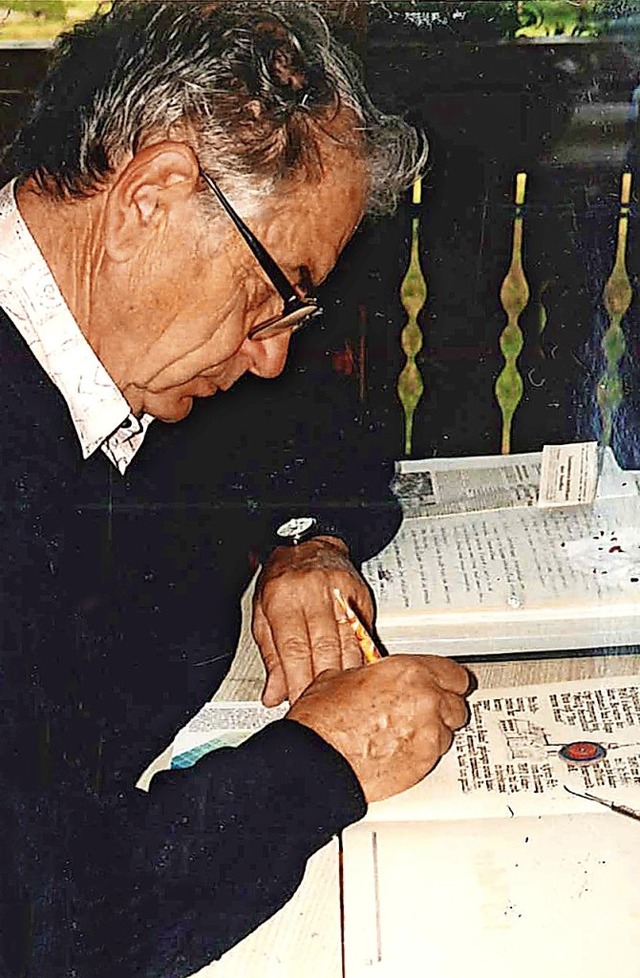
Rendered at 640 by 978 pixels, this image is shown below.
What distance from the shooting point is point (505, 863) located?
0.71 meters

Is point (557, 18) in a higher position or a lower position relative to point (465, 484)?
higher

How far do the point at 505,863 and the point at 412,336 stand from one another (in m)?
0.72

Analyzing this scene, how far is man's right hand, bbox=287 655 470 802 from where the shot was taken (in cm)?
76

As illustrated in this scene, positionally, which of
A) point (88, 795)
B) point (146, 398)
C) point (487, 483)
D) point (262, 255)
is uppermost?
point (262, 255)

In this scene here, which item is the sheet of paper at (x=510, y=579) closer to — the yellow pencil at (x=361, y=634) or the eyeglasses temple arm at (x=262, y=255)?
the yellow pencil at (x=361, y=634)

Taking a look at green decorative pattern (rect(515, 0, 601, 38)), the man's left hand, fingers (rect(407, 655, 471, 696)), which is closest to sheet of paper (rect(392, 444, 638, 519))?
the man's left hand

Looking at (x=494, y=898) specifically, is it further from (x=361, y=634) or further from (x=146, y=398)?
(x=146, y=398)

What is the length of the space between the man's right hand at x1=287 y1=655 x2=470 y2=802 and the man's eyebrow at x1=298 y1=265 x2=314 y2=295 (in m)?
0.25

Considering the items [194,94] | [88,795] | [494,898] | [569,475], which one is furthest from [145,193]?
[569,475]

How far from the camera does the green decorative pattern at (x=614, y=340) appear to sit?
1121mm

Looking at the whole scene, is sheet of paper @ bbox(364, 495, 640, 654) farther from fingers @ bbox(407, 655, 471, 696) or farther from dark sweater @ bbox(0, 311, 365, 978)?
dark sweater @ bbox(0, 311, 365, 978)

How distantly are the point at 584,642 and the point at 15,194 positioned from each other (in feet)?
1.63

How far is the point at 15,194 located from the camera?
73cm

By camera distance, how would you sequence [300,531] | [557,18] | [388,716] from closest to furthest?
[388,716] → [557,18] → [300,531]
